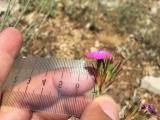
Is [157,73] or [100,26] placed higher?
[100,26]

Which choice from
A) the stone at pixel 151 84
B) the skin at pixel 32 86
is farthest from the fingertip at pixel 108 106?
the stone at pixel 151 84

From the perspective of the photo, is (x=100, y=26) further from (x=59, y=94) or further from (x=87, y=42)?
(x=59, y=94)

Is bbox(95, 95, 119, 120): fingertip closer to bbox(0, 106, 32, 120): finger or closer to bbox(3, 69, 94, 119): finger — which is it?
bbox(3, 69, 94, 119): finger

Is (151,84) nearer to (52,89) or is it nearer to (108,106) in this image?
(52,89)

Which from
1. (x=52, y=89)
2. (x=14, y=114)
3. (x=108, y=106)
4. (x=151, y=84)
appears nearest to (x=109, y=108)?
(x=108, y=106)

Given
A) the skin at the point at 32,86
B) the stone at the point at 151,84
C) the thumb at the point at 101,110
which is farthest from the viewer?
the stone at the point at 151,84

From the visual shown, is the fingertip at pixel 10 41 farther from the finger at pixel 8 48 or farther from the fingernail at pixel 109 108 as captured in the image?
the fingernail at pixel 109 108

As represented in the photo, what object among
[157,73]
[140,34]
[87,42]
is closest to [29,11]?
[87,42]
